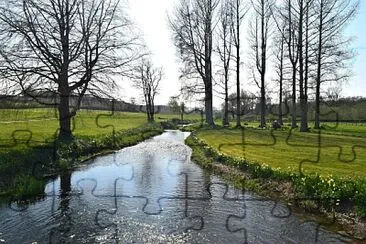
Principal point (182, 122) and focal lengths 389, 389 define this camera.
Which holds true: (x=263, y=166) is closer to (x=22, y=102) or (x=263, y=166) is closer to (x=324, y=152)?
(x=324, y=152)

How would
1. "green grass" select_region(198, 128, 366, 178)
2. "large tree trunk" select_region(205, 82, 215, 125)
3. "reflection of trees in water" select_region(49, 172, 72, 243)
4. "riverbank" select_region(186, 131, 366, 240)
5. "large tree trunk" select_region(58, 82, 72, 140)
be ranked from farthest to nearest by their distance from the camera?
1. "large tree trunk" select_region(205, 82, 215, 125)
2. "large tree trunk" select_region(58, 82, 72, 140)
3. "green grass" select_region(198, 128, 366, 178)
4. "riverbank" select_region(186, 131, 366, 240)
5. "reflection of trees in water" select_region(49, 172, 72, 243)

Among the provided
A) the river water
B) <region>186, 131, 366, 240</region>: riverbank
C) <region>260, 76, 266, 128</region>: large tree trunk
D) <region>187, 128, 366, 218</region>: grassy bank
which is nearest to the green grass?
<region>187, 128, 366, 218</region>: grassy bank

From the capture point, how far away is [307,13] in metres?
37.5

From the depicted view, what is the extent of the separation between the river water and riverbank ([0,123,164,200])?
696 millimetres

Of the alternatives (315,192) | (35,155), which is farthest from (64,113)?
(315,192)

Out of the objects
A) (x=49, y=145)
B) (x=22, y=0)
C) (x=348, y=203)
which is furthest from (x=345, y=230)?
(x=22, y=0)

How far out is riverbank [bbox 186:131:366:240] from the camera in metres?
10.3

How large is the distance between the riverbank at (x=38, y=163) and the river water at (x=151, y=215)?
70cm

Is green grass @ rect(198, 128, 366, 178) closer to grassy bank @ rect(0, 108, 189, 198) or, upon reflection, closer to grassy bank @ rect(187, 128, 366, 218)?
grassy bank @ rect(187, 128, 366, 218)

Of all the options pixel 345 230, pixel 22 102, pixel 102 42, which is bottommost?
pixel 345 230

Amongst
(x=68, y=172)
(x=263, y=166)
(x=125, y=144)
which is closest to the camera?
(x=263, y=166)

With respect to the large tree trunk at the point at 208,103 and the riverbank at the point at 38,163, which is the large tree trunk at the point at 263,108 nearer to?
the large tree trunk at the point at 208,103

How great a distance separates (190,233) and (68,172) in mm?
10509

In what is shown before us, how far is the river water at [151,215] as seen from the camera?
30.9 ft
